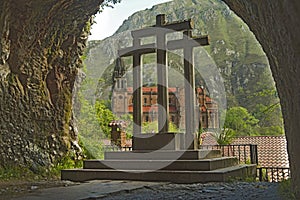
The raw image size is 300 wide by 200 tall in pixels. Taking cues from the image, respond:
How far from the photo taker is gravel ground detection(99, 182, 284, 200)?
4531 mm

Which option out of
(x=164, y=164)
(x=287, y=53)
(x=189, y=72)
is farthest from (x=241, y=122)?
(x=287, y=53)

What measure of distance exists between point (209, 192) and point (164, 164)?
77.5 inches

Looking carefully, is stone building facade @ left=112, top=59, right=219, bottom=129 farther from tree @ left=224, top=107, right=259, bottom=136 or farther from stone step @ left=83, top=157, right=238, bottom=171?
tree @ left=224, top=107, right=259, bottom=136

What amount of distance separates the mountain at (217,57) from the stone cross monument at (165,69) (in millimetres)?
11007

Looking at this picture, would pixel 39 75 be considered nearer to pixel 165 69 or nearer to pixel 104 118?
pixel 165 69

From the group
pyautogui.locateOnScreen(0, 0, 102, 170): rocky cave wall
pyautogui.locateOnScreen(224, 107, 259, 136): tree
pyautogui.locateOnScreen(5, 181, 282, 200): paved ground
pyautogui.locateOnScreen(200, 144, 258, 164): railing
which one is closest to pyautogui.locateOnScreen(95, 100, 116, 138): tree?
pyautogui.locateOnScreen(0, 0, 102, 170): rocky cave wall

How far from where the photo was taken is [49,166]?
8.85m

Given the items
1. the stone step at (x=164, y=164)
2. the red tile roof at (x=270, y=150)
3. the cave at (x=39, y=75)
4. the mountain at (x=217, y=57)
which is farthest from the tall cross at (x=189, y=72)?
the mountain at (x=217, y=57)

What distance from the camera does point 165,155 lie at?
722 cm

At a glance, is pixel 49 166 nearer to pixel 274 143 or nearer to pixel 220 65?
pixel 274 143

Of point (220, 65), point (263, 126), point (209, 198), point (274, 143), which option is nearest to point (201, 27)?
point (220, 65)

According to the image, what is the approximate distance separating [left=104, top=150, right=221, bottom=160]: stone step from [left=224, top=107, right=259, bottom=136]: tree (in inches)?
532

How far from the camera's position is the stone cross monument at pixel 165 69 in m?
7.87

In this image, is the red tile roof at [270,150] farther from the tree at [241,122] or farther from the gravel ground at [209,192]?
the tree at [241,122]
